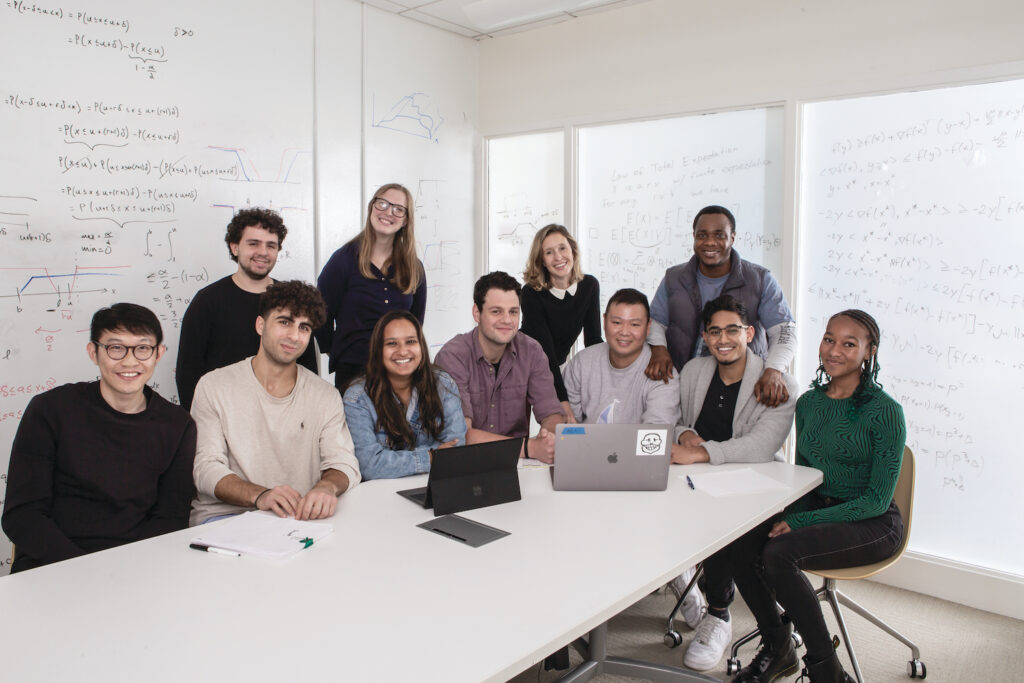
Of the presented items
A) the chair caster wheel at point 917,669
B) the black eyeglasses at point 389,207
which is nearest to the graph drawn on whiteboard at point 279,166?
the black eyeglasses at point 389,207

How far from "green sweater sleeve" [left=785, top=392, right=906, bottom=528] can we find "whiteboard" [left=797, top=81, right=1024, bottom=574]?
1143mm

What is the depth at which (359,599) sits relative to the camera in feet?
5.00

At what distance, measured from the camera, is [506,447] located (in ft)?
7.16

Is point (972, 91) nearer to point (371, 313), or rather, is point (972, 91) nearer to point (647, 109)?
point (647, 109)

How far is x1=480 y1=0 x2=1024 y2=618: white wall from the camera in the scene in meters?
3.25

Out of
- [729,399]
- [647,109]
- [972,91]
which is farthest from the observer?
[647,109]

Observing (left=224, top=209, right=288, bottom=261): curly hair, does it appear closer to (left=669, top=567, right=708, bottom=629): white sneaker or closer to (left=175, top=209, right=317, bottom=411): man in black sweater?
(left=175, top=209, right=317, bottom=411): man in black sweater

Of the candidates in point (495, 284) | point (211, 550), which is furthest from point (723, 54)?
point (211, 550)

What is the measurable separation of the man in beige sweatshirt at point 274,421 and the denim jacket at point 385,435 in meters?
0.07

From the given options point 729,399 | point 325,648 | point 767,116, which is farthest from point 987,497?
point 325,648

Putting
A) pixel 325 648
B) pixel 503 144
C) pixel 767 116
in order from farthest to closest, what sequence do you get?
pixel 503 144
pixel 767 116
pixel 325 648

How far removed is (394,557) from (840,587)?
2.62 meters

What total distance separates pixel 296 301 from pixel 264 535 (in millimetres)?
848

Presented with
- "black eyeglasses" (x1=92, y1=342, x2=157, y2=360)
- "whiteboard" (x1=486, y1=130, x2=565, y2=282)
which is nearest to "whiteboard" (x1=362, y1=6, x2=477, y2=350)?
"whiteboard" (x1=486, y1=130, x2=565, y2=282)
